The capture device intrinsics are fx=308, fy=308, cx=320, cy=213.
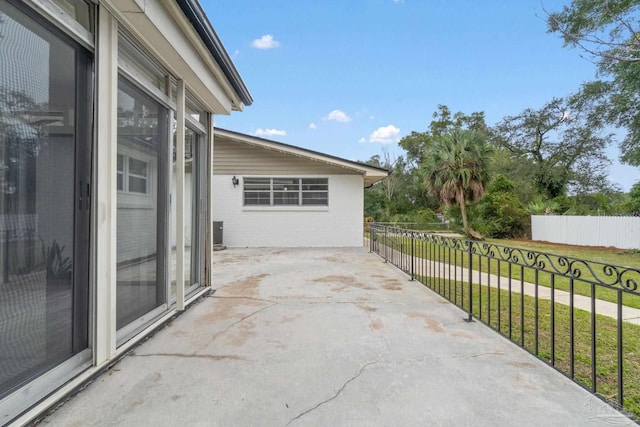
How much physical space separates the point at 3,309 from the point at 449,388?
2522mm

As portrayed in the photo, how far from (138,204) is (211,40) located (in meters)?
1.73

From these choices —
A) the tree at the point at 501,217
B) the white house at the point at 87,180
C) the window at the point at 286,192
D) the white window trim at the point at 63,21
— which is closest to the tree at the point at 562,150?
the tree at the point at 501,217

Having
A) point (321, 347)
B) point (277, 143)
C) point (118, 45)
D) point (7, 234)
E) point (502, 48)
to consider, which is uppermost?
point (502, 48)

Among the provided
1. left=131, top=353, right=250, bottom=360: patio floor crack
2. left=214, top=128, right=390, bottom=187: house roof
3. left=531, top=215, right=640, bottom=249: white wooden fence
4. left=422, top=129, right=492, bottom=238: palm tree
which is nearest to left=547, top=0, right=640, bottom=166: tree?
A: left=531, top=215, right=640, bottom=249: white wooden fence

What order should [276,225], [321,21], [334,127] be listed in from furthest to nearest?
1. [334,127]
2. [321,21]
3. [276,225]

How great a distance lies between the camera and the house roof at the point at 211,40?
2495 mm

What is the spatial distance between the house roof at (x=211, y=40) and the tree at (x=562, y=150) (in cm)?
2376

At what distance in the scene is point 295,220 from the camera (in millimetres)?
Answer: 10547

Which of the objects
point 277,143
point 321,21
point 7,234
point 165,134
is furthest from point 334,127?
point 7,234

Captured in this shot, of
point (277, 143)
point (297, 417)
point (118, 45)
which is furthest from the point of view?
point (277, 143)

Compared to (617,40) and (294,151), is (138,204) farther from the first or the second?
(617,40)

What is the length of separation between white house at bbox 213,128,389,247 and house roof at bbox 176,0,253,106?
597cm

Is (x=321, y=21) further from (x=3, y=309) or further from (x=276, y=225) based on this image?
(x=3, y=309)

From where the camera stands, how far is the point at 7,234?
152 centimetres
